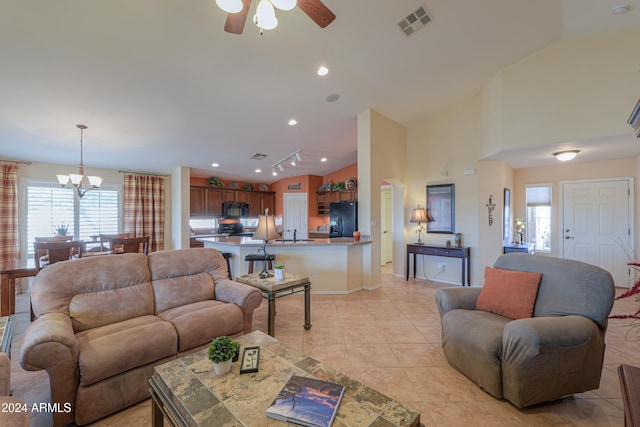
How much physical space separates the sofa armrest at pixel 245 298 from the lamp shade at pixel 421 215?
380cm

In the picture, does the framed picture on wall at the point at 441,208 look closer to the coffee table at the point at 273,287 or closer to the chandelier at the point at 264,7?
the coffee table at the point at 273,287

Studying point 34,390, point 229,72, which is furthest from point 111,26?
point 34,390

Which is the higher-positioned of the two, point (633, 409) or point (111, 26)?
point (111, 26)

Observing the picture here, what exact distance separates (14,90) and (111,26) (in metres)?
1.69

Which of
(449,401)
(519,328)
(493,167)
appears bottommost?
(449,401)

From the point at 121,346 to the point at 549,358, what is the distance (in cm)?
286

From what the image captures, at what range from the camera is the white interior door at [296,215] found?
27.6 feet

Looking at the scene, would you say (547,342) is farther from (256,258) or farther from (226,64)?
(226,64)

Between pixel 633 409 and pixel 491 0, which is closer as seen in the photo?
pixel 633 409

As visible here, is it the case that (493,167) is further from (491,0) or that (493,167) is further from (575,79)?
(491,0)

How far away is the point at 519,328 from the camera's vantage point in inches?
68.8

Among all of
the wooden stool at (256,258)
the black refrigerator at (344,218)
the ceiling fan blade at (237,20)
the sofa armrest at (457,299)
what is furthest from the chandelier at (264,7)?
the black refrigerator at (344,218)

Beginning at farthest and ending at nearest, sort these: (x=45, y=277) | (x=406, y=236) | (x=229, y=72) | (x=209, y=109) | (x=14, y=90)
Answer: (x=406, y=236)
(x=209, y=109)
(x=229, y=72)
(x=14, y=90)
(x=45, y=277)

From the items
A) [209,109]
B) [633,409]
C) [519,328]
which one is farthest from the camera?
[209,109]
